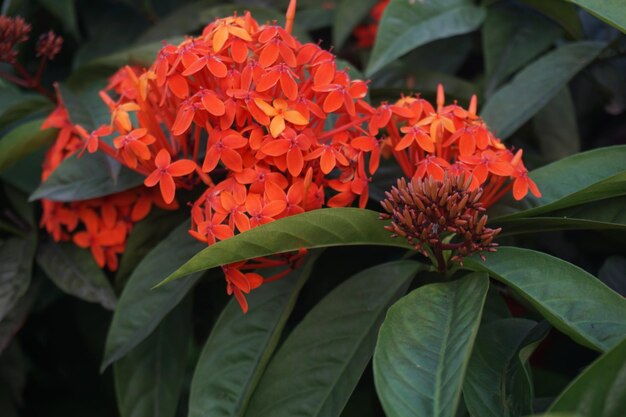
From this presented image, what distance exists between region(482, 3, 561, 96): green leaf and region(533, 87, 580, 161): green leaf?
3.6 inches

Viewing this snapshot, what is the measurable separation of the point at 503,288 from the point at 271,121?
0.41m

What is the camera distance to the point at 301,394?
0.92m

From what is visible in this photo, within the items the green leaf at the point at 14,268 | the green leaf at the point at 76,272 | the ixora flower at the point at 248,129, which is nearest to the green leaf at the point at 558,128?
the ixora flower at the point at 248,129

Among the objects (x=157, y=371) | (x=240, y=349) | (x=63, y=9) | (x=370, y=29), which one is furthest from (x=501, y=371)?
(x=63, y=9)

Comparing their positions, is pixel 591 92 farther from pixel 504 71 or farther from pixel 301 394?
pixel 301 394

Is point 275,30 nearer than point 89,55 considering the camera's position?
Yes

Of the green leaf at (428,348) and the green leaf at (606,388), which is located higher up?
the green leaf at (606,388)

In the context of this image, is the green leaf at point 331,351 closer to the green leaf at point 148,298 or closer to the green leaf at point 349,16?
the green leaf at point 148,298

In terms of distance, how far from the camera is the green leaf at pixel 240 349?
0.96 meters

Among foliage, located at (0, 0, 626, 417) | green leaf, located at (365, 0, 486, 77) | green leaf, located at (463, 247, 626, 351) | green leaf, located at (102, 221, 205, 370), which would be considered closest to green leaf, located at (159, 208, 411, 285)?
foliage, located at (0, 0, 626, 417)

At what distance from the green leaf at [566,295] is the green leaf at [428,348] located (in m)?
0.04

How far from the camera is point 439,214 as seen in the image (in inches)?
32.7

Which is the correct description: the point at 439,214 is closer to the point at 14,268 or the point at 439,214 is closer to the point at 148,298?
the point at 148,298

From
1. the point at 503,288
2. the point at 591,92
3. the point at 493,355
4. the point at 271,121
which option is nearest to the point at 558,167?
the point at 503,288
